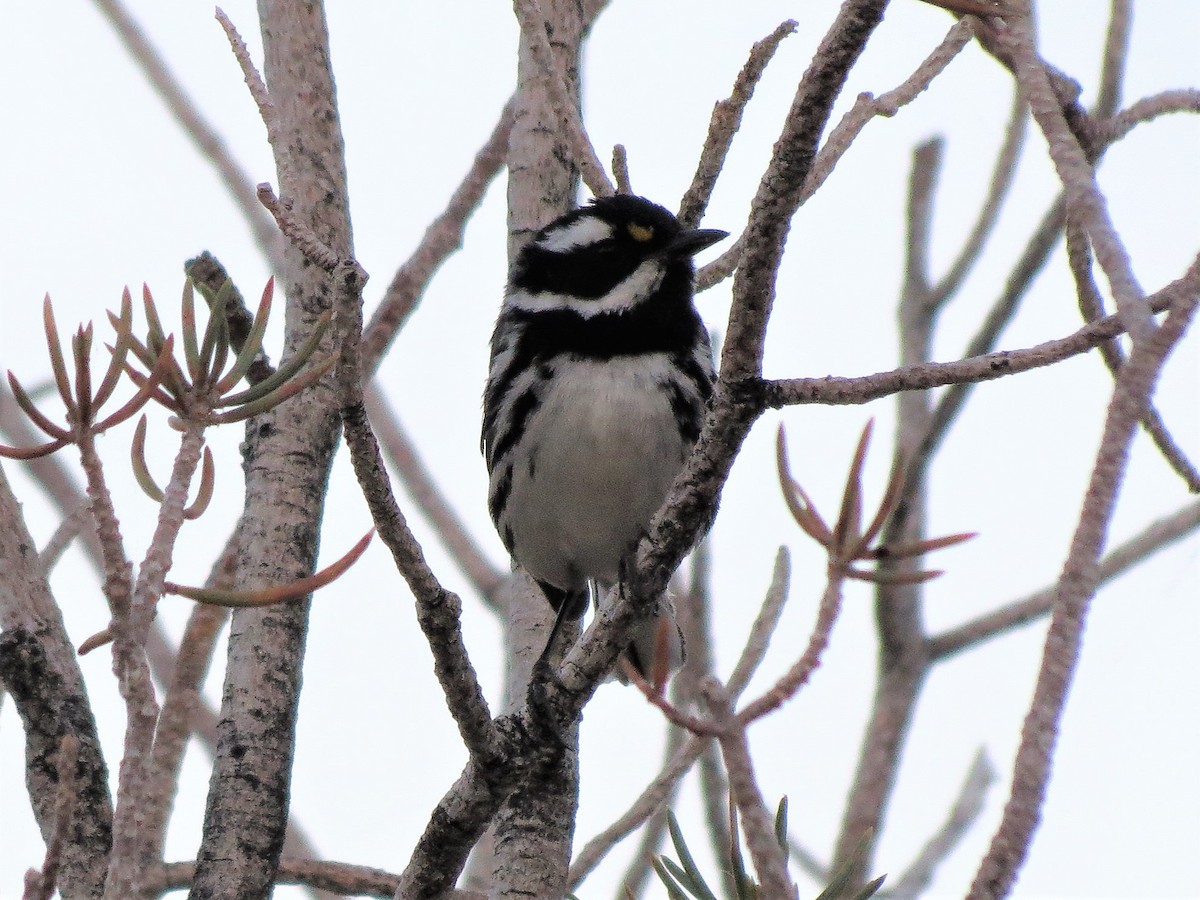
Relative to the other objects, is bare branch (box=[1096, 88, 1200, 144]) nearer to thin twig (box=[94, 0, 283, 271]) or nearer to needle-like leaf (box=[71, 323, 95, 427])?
needle-like leaf (box=[71, 323, 95, 427])

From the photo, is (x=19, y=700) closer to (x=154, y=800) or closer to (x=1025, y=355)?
(x=154, y=800)

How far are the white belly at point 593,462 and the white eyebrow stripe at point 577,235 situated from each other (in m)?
0.38

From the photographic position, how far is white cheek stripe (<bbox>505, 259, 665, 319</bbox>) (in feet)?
14.4

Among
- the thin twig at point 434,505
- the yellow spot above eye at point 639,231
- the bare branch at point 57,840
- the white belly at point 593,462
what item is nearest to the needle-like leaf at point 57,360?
the bare branch at point 57,840

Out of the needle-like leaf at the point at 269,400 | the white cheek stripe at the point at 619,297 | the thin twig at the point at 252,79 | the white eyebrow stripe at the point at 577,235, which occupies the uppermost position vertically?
the white eyebrow stripe at the point at 577,235

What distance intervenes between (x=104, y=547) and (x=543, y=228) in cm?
245

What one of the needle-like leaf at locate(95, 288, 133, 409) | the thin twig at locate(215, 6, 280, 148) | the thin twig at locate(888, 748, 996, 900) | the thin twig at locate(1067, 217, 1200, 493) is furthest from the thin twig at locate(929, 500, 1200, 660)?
the needle-like leaf at locate(95, 288, 133, 409)

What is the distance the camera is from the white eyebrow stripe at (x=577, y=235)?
438cm

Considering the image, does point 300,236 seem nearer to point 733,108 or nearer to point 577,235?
point 733,108

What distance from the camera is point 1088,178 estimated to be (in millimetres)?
1613

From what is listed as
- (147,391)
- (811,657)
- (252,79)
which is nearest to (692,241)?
(252,79)

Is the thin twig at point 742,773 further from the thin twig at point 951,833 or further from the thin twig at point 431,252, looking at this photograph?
the thin twig at point 431,252

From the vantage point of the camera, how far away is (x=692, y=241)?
434 centimetres

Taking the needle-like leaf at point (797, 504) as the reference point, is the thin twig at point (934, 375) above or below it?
above
